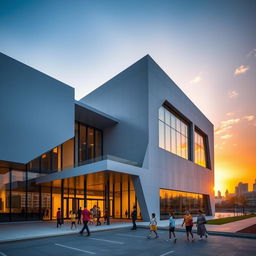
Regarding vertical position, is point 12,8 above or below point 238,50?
above

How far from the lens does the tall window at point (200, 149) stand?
133 feet

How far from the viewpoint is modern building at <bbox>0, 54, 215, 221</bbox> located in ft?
64.3

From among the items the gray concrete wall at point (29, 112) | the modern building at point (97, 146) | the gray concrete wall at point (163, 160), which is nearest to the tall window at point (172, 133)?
the modern building at point (97, 146)

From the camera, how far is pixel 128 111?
28.1m

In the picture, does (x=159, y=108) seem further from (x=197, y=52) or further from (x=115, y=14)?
(x=115, y=14)

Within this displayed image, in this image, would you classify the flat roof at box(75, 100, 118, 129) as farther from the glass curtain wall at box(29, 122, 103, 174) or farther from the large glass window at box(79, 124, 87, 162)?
the glass curtain wall at box(29, 122, 103, 174)

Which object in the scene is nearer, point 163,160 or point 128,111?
point 163,160

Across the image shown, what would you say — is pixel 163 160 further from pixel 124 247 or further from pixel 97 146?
pixel 124 247

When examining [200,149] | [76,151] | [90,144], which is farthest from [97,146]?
[200,149]

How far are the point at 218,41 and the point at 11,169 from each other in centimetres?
2208

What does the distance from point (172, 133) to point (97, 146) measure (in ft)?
30.1

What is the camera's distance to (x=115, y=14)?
21594mm

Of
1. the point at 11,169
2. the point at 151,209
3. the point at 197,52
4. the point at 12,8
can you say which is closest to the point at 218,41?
the point at 197,52

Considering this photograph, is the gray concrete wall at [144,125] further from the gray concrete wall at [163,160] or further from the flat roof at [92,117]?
the flat roof at [92,117]
